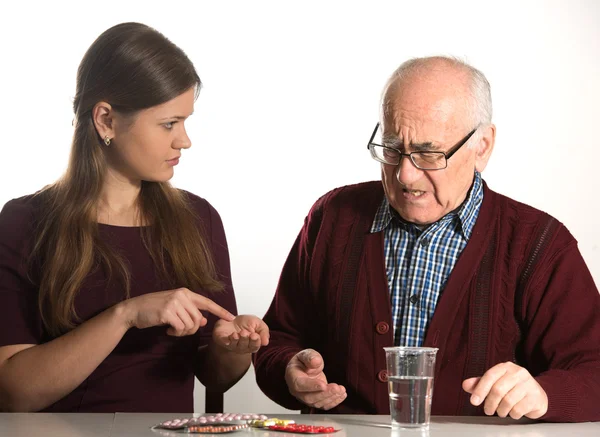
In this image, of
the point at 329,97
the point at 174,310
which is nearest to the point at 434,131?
the point at 174,310

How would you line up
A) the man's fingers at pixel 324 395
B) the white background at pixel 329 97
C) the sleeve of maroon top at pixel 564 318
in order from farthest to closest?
the white background at pixel 329 97
the sleeve of maroon top at pixel 564 318
the man's fingers at pixel 324 395

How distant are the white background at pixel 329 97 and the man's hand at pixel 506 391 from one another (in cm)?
211

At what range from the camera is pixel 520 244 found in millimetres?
2354

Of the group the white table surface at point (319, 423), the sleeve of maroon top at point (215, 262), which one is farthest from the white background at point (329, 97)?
the white table surface at point (319, 423)

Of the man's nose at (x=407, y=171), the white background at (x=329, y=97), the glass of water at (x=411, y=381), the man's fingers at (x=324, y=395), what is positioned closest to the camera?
the glass of water at (x=411, y=381)

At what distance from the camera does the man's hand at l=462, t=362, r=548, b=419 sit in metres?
1.82

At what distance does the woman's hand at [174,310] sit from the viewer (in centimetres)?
218

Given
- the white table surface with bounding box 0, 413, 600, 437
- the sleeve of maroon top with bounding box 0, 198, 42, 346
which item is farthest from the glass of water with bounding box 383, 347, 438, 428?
the sleeve of maroon top with bounding box 0, 198, 42, 346

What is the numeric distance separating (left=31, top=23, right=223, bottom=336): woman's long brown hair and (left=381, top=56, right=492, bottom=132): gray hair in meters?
0.57

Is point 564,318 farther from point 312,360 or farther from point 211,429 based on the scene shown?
point 211,429

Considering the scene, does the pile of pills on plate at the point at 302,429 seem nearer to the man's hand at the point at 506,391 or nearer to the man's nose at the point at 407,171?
the man's hand at the point at 506,391

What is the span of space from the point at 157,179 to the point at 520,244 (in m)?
0.97

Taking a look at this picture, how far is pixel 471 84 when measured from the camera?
238cm

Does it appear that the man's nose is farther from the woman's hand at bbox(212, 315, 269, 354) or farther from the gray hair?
the woman's hand at bbox(212, 315, 269, 354)
